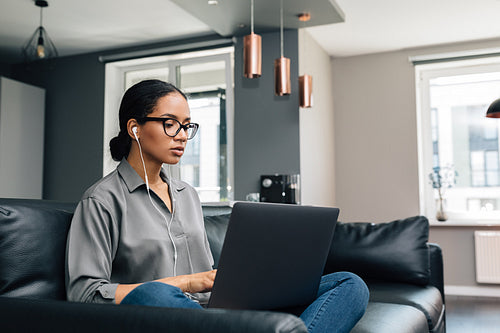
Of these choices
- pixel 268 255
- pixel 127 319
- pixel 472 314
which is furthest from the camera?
pixel 472 314

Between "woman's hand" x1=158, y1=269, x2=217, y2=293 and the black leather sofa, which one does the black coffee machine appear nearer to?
the black leather sofa

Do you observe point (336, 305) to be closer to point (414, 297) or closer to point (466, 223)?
point (414, 297)

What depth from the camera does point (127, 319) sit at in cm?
87

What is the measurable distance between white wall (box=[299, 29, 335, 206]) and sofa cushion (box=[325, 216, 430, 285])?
1748 mm

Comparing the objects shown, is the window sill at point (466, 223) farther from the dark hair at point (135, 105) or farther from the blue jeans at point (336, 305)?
the dark hair at point (135, 105)

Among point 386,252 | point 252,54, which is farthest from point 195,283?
point 252,54

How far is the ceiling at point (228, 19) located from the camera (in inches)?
158

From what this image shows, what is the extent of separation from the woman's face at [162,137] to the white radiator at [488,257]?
403cm

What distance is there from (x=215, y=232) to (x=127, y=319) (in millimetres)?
1218

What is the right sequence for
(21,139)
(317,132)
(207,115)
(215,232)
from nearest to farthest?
1. (215,232)
2. (317,132)
3. (207,115)
4. (21,139)

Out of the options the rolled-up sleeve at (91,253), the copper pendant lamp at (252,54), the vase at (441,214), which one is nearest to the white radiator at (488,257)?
the vase at (441,214)

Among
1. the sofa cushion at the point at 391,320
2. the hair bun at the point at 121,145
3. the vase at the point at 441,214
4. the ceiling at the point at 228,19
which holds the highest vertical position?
the ceiling at the point at 228,19

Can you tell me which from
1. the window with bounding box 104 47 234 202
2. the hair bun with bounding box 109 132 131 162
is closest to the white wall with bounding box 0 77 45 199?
the window with bounding box 104 47 234 202

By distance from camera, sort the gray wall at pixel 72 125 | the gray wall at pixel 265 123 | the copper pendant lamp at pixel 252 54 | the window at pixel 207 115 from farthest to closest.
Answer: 1. the gray wall at pixel 72 125
2. the window at pixel 207 115
3. the gray wall at pixel 265 123
4. the copper pendant lamp at pixel 252 54
